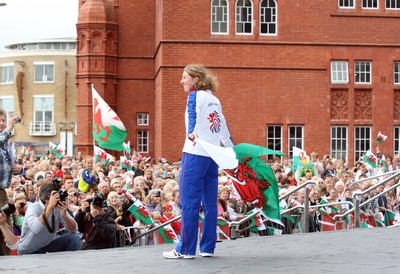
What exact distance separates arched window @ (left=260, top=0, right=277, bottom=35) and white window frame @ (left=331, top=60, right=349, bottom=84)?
10.8ft

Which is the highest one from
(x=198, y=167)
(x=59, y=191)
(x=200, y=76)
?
(x=200, y=76)

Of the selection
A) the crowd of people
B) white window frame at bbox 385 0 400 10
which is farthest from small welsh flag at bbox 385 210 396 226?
white window frame at bbox 385 0 400 10

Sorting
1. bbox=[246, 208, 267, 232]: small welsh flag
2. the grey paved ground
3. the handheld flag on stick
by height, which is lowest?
the grey paved ground

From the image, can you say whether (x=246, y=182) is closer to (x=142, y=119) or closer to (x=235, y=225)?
(x=235, y=225)

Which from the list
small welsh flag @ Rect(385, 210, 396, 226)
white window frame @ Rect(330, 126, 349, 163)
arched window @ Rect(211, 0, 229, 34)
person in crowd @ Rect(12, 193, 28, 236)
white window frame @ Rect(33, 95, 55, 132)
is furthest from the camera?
white window frame @ Rect(33, 95, 55, 132)

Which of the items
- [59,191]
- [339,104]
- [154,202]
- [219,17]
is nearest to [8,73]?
[219,17]

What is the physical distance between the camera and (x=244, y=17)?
49.8 meters

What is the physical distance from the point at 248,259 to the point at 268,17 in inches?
1521

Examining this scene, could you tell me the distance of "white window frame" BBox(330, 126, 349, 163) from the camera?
5031 centimetres

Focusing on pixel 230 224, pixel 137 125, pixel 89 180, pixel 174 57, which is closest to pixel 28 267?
pixel 230 224

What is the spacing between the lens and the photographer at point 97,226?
14.3 meters

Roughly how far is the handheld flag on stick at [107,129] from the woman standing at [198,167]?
19631mm

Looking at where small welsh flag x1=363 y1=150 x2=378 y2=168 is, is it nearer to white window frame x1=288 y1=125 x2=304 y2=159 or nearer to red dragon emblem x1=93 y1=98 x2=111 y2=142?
red dragon emblem x1=93 y1=98 x2=111 y2=142

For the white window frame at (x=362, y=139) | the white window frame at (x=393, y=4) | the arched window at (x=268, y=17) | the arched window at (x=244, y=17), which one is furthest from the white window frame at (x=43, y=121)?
the white window frame at (x=393, y=4)
